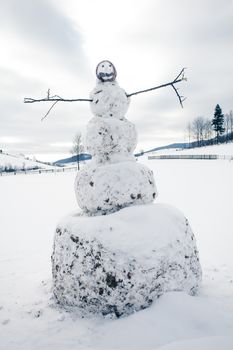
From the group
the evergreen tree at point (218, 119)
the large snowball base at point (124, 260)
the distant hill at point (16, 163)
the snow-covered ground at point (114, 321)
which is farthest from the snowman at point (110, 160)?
the distant hill at point (16, 163)

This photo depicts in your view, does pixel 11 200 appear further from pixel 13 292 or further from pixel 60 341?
pixel 60 341

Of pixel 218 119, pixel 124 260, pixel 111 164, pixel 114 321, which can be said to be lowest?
pixel 114 321

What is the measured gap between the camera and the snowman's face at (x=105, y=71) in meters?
5.61

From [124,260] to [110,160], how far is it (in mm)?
1825

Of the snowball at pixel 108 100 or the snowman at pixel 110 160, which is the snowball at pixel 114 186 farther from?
the snowball at pixel 108 100

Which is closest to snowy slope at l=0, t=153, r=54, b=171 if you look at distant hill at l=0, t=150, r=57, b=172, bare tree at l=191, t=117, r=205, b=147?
distant hill at l=0, t=150, r=57, b=172

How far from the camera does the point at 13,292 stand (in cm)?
661

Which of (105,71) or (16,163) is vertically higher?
(16,163)

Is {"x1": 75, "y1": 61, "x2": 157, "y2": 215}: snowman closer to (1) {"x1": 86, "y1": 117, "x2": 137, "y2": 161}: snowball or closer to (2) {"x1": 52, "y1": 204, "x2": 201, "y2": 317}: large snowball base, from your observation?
(1) {"x1": 86, "y1": 117, "x2": 137, "y2": 161}: snowball

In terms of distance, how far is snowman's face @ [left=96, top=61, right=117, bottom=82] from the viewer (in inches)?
221

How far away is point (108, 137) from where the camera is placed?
214 inches

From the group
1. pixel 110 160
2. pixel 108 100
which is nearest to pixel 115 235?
pixel 110 160

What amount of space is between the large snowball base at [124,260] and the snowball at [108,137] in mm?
1144

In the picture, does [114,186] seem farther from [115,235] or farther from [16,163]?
[16,163]
